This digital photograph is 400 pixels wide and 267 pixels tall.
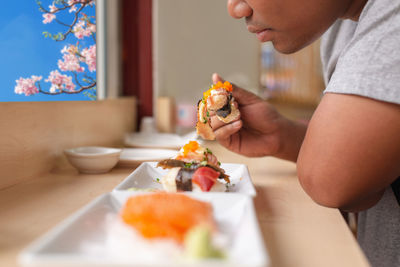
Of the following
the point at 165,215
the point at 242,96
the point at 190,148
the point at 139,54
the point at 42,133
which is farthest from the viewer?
the point at 139,54

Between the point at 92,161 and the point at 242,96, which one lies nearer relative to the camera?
the point at 92,161

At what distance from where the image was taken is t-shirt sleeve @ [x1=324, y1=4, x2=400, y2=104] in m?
0.73

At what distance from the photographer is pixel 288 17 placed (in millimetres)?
964

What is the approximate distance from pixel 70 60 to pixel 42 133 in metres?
0.24

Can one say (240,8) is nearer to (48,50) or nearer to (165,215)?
(48,50)

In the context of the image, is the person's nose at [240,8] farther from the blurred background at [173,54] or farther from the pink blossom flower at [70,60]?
the blurred background at [173,54]

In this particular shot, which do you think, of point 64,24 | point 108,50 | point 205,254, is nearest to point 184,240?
point 205,254

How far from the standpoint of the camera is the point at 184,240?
0.42m

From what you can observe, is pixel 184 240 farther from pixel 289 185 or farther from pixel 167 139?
pixel 167 139

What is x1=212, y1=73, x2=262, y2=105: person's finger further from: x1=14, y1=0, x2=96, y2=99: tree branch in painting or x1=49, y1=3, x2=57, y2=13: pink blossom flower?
x1=49, y1=3, x2=57, y2=13: pink blossom flower

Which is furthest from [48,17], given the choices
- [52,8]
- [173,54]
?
[173,54]

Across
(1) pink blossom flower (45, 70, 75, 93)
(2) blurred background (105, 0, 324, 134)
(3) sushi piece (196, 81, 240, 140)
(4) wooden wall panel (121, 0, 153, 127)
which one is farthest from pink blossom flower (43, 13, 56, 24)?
(4) wooden wall panel (121, 0, 153, 127)

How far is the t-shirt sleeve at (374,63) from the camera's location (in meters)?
0.73

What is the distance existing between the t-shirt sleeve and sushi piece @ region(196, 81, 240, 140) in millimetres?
330
